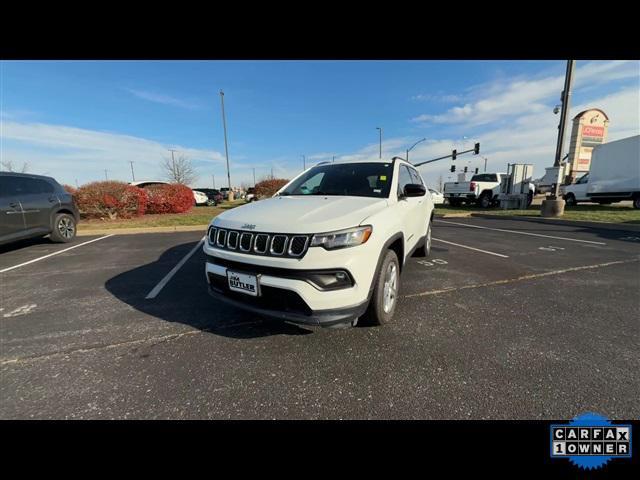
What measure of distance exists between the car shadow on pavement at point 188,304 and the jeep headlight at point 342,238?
111 centimetres

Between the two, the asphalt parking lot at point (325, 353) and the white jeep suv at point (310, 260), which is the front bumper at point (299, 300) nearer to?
the white jeep suv at point (310, 260)

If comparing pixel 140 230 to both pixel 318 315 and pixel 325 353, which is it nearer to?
pixel 325 353

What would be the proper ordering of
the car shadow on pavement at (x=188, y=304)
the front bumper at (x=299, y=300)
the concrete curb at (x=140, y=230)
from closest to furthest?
1. the front bumper at (x=299, y=300)
2. the car shadow on pavement at (x=188, y=304)
3. the concrete curb at (x=140, y=230)

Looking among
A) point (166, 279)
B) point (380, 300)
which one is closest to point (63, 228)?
point (166, 279)

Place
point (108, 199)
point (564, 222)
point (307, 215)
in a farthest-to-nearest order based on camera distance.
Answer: point (108, 199)
point (564, 222)
point (307, 215)

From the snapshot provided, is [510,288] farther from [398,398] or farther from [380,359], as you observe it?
[398,398]

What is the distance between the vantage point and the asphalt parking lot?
72.1 inches

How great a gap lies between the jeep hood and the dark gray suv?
20.8 feet

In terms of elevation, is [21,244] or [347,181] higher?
[347,181]

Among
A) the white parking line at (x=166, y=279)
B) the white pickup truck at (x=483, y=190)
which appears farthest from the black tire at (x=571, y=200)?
the white parking line at (x=166, y=279)

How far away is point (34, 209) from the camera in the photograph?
6324 millimetres

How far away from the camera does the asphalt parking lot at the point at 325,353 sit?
1832 millimetres
